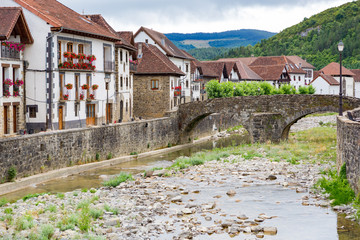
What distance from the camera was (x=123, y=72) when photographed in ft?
151

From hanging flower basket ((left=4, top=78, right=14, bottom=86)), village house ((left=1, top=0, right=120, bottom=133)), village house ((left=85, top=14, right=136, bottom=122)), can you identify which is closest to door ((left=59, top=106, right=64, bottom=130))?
village house ((left=1, top=0, right=120, bottom=133))

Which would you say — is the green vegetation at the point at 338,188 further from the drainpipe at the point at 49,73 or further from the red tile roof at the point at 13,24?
the drainpipe at the point at 49,73

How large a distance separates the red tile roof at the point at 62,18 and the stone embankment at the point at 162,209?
42.8 ft

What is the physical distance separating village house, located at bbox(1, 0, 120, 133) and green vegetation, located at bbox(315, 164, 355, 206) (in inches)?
714

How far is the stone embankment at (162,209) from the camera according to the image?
1444 cm

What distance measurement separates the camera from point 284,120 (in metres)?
40.0

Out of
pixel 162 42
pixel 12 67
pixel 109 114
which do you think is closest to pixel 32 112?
pixel 12 67

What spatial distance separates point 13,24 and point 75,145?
7427 millimetres

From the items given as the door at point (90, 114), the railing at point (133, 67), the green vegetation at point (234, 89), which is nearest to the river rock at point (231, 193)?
the door at point (90, 114)

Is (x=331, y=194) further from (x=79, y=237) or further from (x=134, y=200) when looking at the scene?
(x=79, y=237)

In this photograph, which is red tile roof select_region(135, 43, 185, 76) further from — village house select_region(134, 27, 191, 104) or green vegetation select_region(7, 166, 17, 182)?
green vegetation select_region(7, 166, 17, 182)

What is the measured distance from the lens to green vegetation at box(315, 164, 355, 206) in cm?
1647

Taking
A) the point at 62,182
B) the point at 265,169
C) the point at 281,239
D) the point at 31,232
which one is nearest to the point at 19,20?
the point at 62,182

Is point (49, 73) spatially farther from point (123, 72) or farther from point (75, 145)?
point (123, 72)
